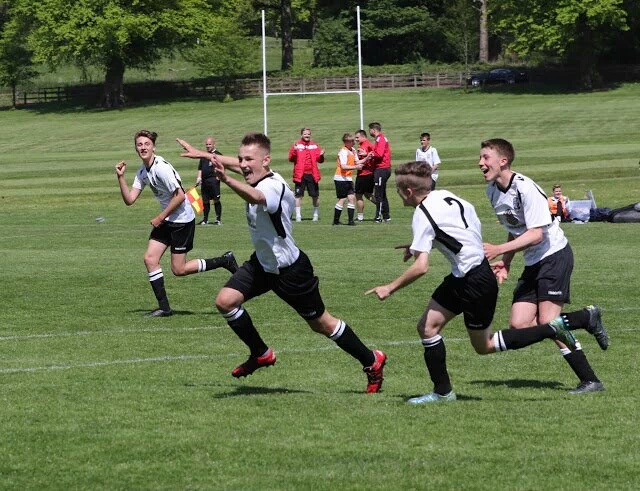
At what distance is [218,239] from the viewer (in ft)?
81.5

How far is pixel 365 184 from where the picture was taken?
29.2m

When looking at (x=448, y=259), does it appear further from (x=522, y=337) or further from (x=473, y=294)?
(x=522, y=337)

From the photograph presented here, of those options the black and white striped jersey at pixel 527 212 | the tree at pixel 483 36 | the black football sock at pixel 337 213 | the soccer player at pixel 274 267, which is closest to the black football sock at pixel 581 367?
the black and white striped jersey at pixel 527 212

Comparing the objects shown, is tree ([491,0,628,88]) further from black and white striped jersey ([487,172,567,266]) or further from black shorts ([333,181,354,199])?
black and white striped jersey ([487,172,567,266])

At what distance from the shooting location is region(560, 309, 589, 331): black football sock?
9203mm

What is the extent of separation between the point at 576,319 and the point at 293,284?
2264 mm

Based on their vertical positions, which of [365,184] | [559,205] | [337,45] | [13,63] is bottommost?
[559,205]

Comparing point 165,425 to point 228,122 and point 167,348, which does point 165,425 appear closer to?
point 167,348

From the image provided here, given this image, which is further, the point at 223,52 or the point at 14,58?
the point at 14,58

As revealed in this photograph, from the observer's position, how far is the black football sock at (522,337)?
913 cm

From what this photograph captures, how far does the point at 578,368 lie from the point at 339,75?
79.7m

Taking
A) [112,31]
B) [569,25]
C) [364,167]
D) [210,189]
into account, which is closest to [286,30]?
[112,31]

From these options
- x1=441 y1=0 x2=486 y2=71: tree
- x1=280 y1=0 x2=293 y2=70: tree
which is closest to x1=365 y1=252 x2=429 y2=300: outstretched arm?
x1=441 y1=0 x2=486 y2=71: tree

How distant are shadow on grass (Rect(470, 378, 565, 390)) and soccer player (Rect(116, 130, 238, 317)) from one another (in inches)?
217
